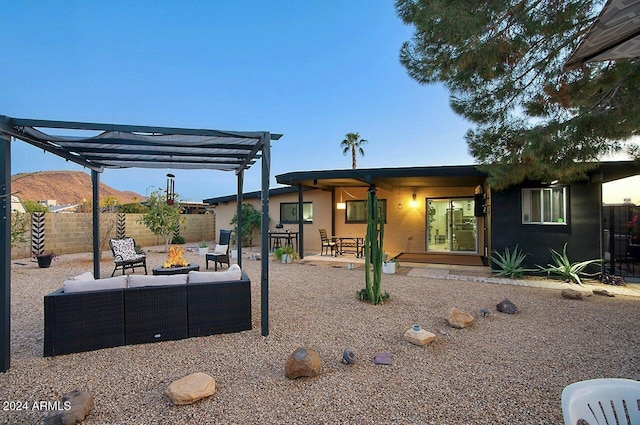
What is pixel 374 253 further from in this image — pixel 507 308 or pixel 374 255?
pixel 507 308

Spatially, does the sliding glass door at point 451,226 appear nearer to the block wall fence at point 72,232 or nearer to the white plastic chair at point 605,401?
the white plastic chair at point 605,401

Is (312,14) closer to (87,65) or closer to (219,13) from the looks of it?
(219,13)

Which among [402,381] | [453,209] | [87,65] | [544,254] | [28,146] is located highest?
[87,65]

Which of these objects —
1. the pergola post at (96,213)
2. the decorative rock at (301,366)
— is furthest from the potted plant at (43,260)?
the decorative rock at (301,366)

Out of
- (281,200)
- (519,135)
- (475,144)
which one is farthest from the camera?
(281,200)

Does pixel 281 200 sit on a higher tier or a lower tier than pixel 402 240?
higher

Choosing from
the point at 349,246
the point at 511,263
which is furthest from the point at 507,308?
the point at 349,246

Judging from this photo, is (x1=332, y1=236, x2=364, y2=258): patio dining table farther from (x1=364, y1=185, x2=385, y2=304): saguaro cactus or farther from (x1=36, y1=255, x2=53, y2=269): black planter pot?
(x1=36, y1=255, x2=53, y2=269): black planter pot

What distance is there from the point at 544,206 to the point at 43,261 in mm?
12479

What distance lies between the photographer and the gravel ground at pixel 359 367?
210 centimetres

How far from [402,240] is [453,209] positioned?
2.04 m

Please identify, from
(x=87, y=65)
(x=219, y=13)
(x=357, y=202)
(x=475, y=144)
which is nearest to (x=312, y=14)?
(x=219, y=13)

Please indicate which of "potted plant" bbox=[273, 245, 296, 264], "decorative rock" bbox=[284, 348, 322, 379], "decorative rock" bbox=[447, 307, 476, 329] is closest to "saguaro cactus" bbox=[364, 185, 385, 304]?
"decorative rock" bbox=[447, 307, 476, 329]

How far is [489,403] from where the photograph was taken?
2184 mm
